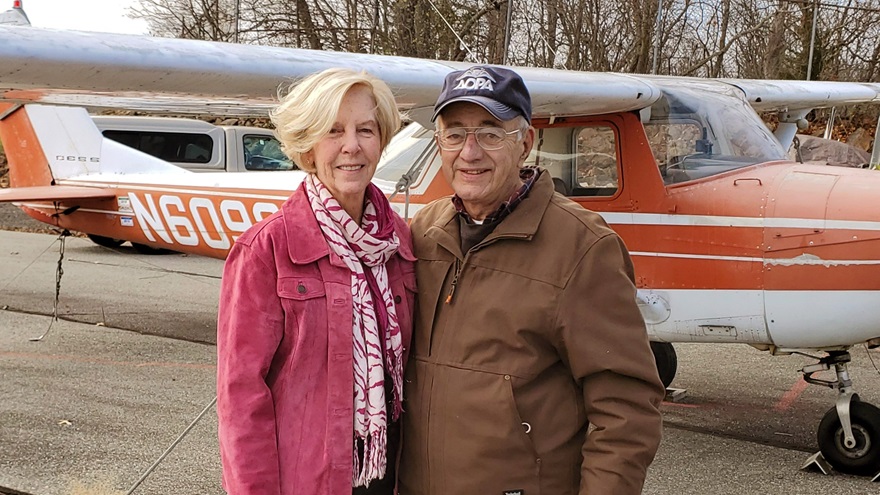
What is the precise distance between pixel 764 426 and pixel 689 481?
4.12ft

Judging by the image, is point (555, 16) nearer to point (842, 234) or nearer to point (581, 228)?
point (842, 234)

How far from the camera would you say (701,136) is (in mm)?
4758

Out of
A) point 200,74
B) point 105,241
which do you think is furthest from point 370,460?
point 105,241

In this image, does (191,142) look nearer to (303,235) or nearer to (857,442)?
(857,442)

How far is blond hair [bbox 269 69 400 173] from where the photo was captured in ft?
5.92

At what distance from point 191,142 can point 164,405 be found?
9.76 metres

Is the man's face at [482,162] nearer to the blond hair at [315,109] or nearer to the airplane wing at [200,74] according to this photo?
the blond hair at [315,109]

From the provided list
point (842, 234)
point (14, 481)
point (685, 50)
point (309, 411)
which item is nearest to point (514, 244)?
point (309, 411)

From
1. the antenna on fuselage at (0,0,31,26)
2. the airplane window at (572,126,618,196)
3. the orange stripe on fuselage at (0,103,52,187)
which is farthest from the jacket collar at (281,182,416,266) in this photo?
the orange stripe on fuselage at (0,103,52,187)

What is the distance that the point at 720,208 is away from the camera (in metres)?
4.41

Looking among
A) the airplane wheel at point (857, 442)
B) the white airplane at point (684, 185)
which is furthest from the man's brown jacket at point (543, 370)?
the airplane wheel at point (857, 442)

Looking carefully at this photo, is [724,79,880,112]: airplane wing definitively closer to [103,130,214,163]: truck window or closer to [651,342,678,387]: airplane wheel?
[651,342,678,387]: airplane wheel

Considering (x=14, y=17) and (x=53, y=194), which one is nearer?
(x=14, y=17)

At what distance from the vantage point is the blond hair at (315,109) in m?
1.81
